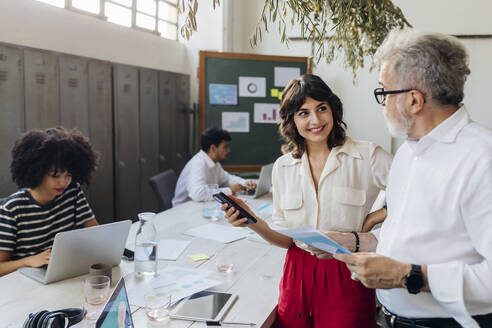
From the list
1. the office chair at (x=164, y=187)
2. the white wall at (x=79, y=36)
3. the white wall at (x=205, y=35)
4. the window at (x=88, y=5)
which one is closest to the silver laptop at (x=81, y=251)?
the office chair at (x=164, y=187)

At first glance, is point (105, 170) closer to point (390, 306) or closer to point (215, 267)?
point (215, 267)

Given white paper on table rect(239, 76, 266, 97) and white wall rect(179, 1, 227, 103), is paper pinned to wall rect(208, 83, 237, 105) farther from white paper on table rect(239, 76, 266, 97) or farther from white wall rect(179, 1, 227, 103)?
white wall rect(179, 1, 227, 103)

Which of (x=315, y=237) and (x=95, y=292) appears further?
(x=95, y=292)

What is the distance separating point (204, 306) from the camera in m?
1.43

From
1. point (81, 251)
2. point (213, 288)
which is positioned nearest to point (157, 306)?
point (213, 288)

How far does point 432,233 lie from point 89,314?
1.02 meters

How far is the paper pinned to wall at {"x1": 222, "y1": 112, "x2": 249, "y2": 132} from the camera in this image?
4.54m

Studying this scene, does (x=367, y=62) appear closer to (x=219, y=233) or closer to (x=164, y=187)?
(x=164, y=187)

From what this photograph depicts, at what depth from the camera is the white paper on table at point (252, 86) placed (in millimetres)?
4555

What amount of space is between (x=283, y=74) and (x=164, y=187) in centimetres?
202

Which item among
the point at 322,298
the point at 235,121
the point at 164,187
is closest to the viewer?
the point at 322,298

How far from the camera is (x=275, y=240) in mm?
1644

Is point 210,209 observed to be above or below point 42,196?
below

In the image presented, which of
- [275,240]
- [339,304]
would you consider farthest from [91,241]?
[339,304]
